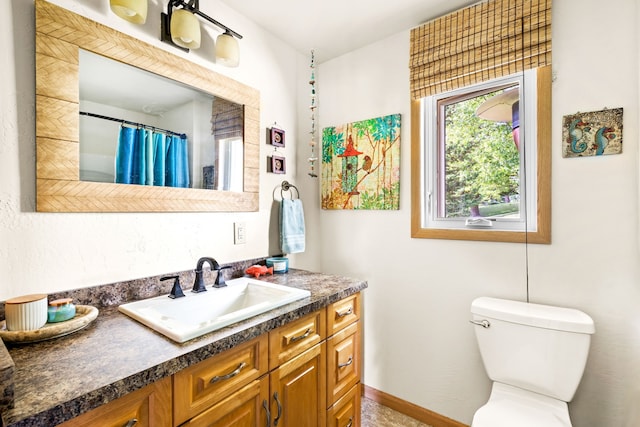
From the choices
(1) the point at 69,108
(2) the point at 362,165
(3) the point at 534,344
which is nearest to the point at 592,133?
(3) the point at 534,344

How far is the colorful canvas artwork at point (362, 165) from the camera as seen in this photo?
6.20 feet

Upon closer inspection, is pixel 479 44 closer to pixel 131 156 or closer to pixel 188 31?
pixel 188 31

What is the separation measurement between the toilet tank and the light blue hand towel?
1018 millimetres

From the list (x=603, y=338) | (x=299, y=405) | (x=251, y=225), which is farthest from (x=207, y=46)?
(x=603, y=338)

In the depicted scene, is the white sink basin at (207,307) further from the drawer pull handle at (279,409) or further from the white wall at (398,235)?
the drawer pull handle at (279,409)

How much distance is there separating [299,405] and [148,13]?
1.71 metres

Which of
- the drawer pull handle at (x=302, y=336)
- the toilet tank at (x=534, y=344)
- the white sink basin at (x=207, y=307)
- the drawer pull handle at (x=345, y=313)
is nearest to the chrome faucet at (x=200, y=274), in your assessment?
the white sink basin at (x=207, y=307)

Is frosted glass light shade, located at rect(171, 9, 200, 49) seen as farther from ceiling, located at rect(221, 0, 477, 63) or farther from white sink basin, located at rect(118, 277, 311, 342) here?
white sink basin, located at rect(118, 277, 311, 342)

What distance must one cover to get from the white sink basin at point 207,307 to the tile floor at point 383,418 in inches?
41.4

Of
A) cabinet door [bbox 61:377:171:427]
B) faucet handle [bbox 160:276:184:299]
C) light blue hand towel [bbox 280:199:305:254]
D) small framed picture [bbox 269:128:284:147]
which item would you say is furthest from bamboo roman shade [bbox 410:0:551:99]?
cabinet door [bbox 61:377:171:427]

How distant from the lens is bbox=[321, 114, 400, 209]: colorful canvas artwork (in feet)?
6.20

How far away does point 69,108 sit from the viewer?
110 centimetres

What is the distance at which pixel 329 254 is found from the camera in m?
2.23

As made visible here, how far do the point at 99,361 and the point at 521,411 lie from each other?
1.48m
